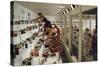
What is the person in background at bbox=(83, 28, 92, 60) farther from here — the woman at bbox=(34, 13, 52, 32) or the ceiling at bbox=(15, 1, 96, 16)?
the woman at bbox=(34, 13, 52, 32)

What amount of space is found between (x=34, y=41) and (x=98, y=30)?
987 millimetres

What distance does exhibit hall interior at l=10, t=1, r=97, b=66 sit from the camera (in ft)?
7.24

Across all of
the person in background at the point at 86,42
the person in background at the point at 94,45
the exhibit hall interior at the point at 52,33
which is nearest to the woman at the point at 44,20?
the exhibit hall interior at the point at 52,33

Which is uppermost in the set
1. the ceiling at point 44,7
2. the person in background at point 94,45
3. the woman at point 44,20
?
the ceiling at point 44,7

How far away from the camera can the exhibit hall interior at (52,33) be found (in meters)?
2.21

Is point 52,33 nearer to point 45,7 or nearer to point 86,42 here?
point 45,7

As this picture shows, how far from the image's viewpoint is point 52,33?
2.36m

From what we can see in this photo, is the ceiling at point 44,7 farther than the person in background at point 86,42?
No

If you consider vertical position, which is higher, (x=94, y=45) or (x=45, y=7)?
(x=45, y=7)

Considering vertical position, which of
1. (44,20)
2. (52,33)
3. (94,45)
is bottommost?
(94,45)

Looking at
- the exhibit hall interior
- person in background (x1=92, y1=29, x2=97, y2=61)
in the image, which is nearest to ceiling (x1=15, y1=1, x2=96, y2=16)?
the exhibit hall interior

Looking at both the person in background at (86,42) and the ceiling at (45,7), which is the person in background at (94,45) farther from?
the ceiling at (45,7)

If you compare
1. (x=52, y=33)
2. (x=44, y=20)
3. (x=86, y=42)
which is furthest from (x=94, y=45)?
(x=44, y=20)

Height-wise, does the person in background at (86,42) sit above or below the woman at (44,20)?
below
